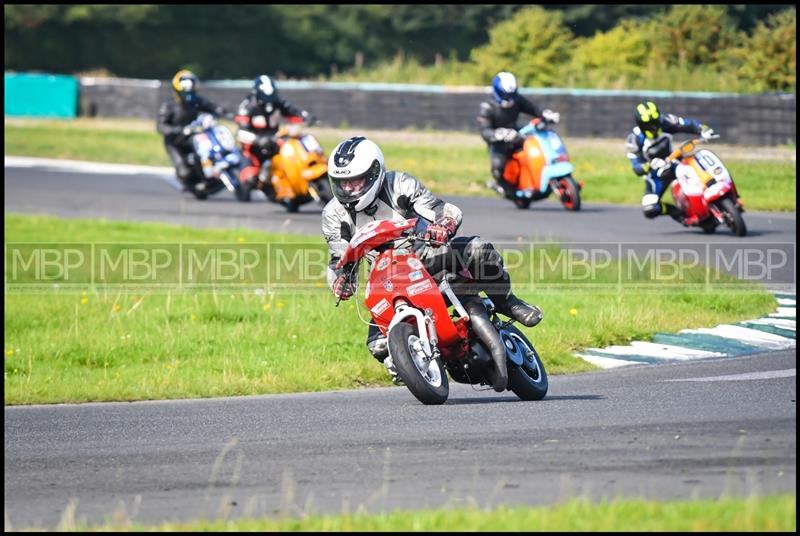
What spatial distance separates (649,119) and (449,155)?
40.0ft

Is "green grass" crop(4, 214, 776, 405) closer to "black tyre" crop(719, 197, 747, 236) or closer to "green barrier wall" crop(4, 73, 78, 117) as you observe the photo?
"black tyre" crop(719, 197, 747, 236)

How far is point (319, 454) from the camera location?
6773 millimetres

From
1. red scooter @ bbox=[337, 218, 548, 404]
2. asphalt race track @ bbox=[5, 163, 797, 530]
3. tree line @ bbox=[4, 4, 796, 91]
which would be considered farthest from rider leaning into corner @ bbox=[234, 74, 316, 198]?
tree line @ bbox=[4, 4, 796, 91]

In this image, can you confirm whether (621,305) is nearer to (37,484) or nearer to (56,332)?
(56,332)

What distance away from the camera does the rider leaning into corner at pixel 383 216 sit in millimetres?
8172

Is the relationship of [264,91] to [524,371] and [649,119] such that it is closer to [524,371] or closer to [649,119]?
[649,119]

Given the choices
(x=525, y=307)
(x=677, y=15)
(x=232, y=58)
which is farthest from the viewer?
(x=232, y=58)

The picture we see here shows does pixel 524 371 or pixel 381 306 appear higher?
pixel 381 306

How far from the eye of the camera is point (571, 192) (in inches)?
764

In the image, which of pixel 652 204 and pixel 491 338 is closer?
pixel 491 338

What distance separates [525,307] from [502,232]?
897 centimetres

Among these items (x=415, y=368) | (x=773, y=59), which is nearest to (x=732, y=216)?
(x=415, y=368)

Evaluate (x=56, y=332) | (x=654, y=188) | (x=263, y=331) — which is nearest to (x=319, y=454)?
(x=263, y=331)

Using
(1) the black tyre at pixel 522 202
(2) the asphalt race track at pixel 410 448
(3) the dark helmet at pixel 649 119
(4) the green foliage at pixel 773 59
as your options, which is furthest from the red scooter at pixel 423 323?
(4) the green foliage at pixel 773 59
